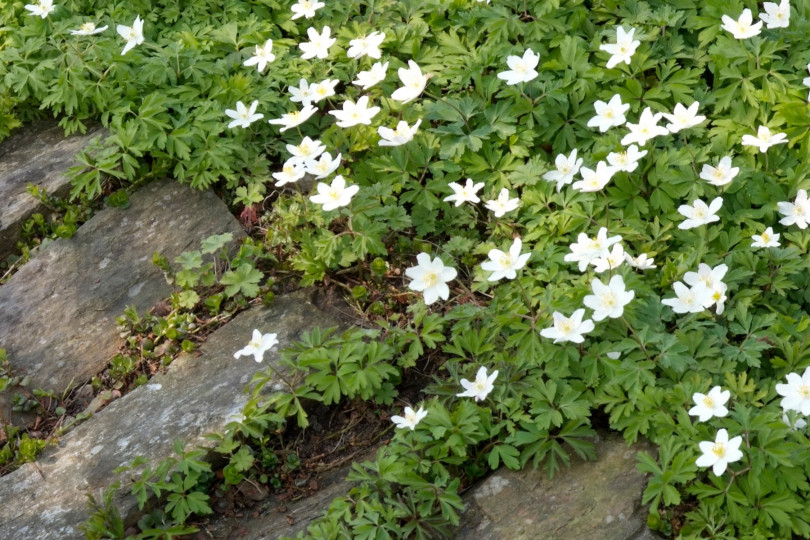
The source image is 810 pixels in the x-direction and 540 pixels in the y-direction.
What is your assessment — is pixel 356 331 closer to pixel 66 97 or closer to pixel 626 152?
pixel 626 152

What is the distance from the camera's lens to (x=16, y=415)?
14.4ft

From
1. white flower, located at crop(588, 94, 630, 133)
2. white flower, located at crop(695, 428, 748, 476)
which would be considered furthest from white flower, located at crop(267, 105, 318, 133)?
white flower, located at crop(695, 428, 748, 476)

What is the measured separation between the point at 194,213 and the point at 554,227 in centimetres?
216

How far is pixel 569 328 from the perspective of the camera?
368cm

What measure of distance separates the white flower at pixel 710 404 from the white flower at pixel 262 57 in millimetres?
3158

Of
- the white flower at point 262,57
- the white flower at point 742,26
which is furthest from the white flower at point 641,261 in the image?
the white flower at point 262,57

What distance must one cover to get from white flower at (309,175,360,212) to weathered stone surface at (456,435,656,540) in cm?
152

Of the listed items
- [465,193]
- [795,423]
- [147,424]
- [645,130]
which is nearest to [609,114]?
[645,130]

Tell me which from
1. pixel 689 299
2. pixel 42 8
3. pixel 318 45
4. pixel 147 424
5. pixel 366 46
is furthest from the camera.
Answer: pixel 42 8

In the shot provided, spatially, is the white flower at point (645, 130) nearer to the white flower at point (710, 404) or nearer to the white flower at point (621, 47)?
the white flower at point (621, 47)

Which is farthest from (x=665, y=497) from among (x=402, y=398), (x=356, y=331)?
(x=356, y=331)

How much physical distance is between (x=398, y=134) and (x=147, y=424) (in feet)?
6.46

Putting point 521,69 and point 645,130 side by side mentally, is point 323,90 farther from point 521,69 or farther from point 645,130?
point 645,130

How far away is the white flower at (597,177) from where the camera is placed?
4.23 metres
